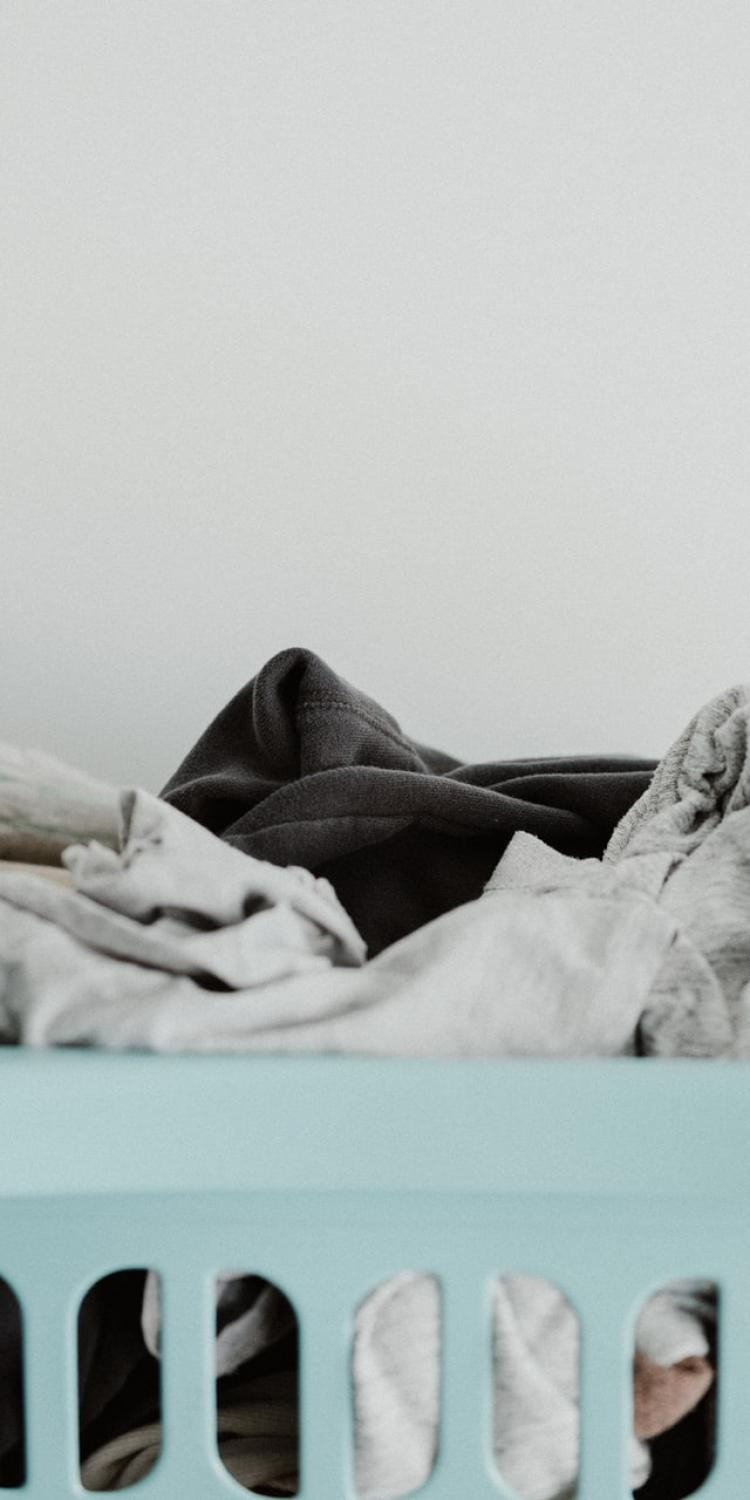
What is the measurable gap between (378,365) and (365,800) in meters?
0.63

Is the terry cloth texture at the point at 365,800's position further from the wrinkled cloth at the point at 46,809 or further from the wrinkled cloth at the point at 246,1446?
the wrinkled cloth at the point at 246,1446

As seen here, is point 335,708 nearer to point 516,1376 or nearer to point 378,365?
point 516,1376

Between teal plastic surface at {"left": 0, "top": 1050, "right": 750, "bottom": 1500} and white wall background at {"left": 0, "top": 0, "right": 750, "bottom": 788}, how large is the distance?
0.81 meters

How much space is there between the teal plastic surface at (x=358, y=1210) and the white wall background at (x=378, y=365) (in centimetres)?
81

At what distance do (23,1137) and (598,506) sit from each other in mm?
938

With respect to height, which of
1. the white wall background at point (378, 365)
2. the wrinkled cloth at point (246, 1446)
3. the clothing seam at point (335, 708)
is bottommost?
the wrinkled cloth at point (246, 1446)

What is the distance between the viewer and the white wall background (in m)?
1.14

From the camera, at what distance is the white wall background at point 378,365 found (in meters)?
1.14

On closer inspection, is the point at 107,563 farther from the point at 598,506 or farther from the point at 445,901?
the point at 445,901

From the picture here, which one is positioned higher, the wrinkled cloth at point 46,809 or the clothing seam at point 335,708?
the clothing seam at point 335,708

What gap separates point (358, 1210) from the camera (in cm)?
36

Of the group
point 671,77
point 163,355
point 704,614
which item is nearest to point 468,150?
point 671,77

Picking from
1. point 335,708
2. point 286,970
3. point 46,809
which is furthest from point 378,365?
point 286,970

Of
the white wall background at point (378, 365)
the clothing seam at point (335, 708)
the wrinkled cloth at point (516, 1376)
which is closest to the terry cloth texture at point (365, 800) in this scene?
the clothing seam at point (335, 708)
